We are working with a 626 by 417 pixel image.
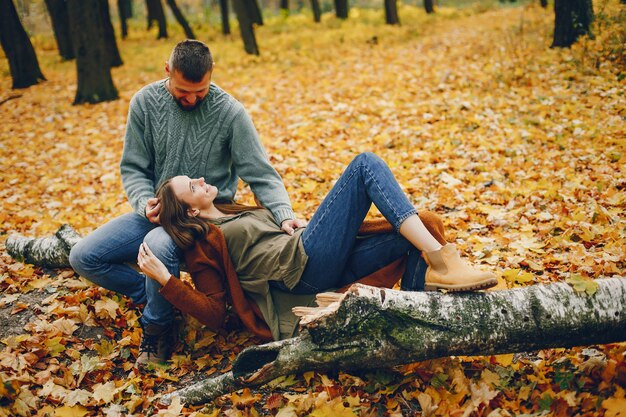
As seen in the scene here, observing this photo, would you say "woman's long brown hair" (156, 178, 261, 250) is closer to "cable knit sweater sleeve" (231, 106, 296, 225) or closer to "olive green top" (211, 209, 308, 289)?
"olive green top" (211, 209, 308, 289)

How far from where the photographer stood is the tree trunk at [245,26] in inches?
504

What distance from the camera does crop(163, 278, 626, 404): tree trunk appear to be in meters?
2.38

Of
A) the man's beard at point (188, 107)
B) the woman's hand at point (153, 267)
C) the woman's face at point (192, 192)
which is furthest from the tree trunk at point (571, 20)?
the woman's hand at point (153, 267)

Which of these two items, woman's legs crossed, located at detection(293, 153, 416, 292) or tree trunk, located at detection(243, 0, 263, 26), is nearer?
woman's legs crossed, located at detection(293, 153, 416, 292)

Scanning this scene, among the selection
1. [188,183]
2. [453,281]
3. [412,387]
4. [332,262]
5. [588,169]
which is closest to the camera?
[453,281]

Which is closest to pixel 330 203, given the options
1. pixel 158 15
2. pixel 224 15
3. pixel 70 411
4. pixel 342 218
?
pixel 342 218

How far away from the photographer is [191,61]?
10.3 feet

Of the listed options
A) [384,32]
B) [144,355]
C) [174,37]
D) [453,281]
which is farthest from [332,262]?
[174,37]

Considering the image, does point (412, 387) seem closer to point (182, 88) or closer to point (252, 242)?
point (252, 242)

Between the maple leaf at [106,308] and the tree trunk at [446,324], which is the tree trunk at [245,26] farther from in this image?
the tree trunk at [446,324]

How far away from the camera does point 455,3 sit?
2867 centimetres

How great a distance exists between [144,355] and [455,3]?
30.1 m

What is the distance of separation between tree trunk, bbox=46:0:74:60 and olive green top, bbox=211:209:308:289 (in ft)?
45.5

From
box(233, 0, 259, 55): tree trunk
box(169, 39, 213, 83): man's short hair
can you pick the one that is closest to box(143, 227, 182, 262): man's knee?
box(169, 39, 213, 83): man's short hair
